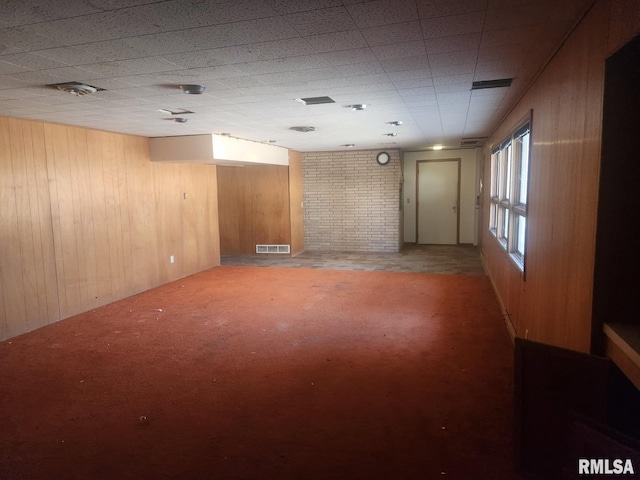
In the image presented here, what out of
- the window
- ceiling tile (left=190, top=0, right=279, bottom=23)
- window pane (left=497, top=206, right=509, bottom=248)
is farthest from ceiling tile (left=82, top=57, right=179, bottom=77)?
window pane (left=497, top=206, right=509, bottom=248)

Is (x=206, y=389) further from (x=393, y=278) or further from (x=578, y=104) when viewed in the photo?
(x=393, y=278)

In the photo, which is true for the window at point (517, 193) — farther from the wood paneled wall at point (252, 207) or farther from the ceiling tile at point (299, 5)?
the wood paneled wall at point (252, 207)

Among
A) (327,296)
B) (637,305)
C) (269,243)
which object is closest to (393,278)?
(327,296)

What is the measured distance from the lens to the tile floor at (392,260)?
782 cm

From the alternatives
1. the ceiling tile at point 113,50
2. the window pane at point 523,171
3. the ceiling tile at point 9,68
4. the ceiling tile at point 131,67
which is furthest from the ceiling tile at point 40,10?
the window pane at point 523,171

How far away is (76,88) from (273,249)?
6.40 meters

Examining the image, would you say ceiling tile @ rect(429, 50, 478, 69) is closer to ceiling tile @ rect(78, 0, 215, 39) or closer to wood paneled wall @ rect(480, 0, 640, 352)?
wood paneled wall @ rect(480, 0, 640, 352)

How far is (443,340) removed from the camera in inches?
161

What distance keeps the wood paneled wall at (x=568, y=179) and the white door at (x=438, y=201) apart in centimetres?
712

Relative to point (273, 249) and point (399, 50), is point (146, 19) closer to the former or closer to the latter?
point (399, 50)

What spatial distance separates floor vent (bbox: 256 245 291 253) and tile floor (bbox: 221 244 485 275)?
0.43 ft

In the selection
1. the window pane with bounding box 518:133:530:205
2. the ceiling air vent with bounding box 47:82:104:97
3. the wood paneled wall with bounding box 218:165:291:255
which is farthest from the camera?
the wood paneled wall with bounding box 218:165:291:255

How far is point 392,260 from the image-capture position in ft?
28.5

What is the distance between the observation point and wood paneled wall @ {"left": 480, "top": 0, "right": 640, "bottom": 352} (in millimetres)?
1934
